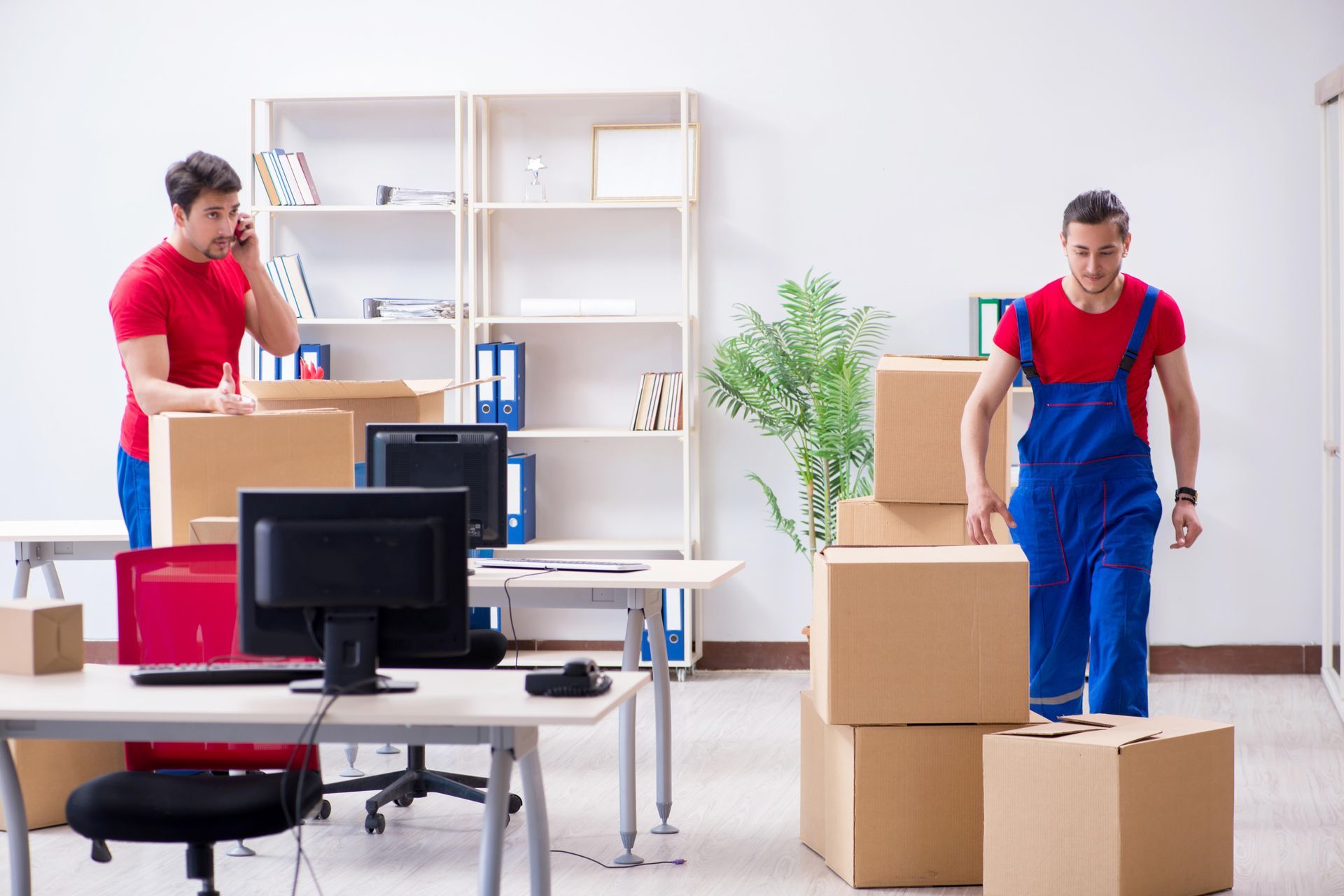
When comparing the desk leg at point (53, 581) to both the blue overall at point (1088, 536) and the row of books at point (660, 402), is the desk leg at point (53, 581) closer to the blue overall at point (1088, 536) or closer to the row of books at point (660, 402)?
the row of books at point (660, 402)

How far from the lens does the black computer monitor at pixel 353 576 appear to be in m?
2.01

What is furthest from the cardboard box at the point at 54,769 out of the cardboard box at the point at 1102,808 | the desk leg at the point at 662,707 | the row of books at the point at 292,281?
the row of books at the point at 292,281

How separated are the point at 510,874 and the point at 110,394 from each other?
3.46m

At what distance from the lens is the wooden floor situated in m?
2.98

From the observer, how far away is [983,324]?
5113 millimetres

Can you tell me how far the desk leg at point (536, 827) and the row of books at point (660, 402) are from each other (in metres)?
3.23

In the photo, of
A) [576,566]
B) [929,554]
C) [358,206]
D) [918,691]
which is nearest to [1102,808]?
[918,691]

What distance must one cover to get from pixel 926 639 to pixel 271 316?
1854mm

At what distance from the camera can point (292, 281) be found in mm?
5312

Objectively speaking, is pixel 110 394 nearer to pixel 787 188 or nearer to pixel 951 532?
pixel 787 188

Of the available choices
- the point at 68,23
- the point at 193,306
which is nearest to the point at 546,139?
the point at 68,23

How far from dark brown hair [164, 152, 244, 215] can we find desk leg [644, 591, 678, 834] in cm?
140

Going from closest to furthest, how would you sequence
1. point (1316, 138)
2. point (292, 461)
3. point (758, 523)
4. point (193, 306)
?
point (292, 461), point (193, 306), point (1316, 138), point (758, 523)

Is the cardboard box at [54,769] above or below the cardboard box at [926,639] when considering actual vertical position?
below
